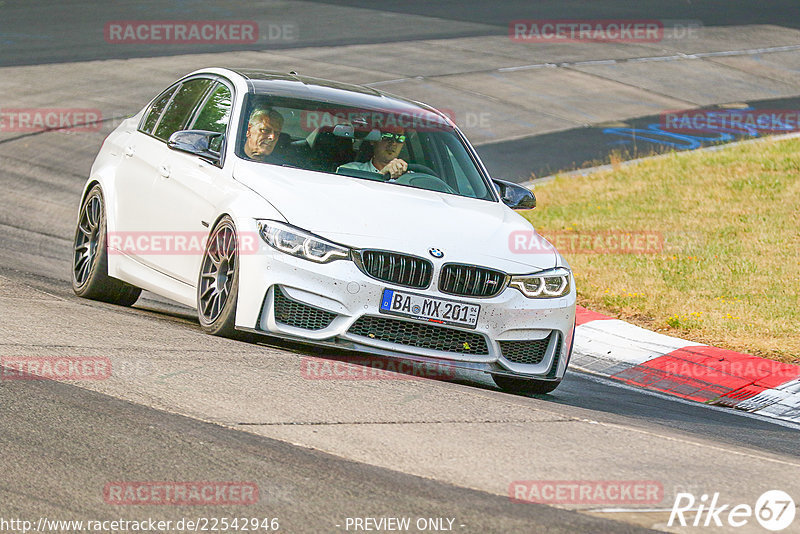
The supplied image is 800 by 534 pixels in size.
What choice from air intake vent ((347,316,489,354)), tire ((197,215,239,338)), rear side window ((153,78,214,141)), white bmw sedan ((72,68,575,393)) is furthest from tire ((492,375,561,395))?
rear side window ((153,78,214,141))

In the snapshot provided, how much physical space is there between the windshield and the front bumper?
3.93 feet

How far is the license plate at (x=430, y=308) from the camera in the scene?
22.4 ft

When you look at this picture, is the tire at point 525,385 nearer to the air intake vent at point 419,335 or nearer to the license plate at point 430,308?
the air intake vent at point 419,335

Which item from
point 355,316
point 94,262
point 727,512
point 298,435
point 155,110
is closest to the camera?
point 727,512

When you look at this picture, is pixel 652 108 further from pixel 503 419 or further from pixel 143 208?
pixel 503 419

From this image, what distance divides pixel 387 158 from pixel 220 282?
156 cm

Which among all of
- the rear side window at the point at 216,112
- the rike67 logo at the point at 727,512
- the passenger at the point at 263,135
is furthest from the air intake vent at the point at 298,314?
the rike67 logo at the point at 727,512

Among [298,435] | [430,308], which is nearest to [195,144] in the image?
[430,308]

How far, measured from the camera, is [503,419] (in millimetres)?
6086

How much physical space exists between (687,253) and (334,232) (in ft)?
22.0

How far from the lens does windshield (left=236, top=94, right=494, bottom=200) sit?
26.0 ft

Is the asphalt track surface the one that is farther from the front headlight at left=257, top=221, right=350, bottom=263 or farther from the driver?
the driver

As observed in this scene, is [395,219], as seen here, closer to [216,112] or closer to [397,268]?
[397,268]

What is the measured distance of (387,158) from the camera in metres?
8.20
